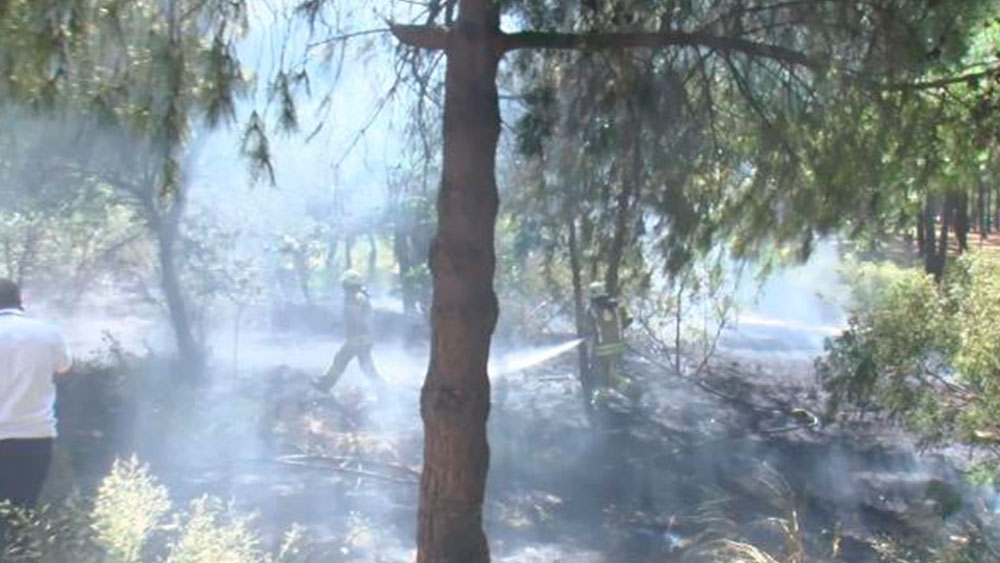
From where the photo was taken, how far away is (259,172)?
471 centimetres

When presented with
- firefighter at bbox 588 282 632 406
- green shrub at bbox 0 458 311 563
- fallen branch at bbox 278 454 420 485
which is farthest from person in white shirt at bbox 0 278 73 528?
firefighter at bbox 588 282 632 406

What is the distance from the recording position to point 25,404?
16.8 feet

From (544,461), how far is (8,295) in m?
6.58

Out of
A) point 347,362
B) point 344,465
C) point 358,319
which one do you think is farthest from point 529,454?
point 358,319

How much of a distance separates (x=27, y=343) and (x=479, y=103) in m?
2.38

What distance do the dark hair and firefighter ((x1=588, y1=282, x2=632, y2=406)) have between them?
7.17 m

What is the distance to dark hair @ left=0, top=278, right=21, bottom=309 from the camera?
5.32 meters

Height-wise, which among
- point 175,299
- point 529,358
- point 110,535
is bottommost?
point 529,358

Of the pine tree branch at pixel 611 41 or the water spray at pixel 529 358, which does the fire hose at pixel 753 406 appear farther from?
the pine tree branch at pixel 611 41

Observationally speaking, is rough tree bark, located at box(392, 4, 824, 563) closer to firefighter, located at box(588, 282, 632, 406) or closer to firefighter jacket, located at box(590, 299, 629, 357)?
firefighter, located at box(588, 282, 632, 406)

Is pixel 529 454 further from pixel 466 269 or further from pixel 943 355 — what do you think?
pixel 466 269

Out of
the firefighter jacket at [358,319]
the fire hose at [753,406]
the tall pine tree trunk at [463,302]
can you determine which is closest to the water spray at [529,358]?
the fire hose at [753,406]

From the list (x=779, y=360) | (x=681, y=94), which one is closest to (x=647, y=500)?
(x=681, y=94)

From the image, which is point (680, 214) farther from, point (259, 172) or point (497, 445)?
point (497, 445)
